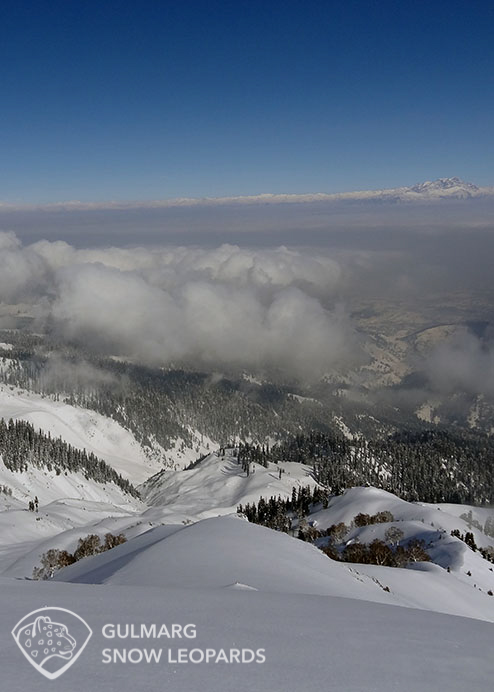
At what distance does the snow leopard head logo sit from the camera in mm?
9337

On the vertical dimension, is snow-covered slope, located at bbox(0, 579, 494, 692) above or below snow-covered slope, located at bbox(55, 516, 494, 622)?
above

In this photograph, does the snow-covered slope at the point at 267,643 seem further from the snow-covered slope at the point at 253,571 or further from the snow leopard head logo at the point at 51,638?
the snow-covered slope at the point at 253,571

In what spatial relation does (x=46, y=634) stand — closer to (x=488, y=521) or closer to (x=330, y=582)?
(x=330, y=582)

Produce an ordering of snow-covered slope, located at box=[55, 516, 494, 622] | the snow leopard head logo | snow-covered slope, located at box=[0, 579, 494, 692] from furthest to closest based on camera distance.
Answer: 1. snow-covered slope, located at box=[55, 516, 494, 622]
2. the snow leopard head logo
3. snow-covered slope, located at box=[0, 579, 494, 692]

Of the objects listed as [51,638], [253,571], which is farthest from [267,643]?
[253,571]

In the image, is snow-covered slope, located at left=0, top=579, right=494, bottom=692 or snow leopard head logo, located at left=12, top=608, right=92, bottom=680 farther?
snow leopard head logo, located at left=12, top=608, right=92, bottom=680

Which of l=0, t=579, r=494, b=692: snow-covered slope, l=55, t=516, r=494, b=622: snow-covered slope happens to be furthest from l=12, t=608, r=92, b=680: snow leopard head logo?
l=55, t=516, r=494, b=622: snow-covered slope

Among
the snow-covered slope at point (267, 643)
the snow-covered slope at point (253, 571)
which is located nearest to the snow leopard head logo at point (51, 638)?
the snow-covered slope at point (267, 643)

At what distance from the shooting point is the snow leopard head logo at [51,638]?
30.6ft

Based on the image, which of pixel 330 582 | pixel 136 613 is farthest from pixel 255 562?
pixel 136 613

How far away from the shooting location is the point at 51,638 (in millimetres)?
10789

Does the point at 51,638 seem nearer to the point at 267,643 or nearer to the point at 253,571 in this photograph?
the point at 267,643

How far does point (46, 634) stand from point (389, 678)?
27.5 ft

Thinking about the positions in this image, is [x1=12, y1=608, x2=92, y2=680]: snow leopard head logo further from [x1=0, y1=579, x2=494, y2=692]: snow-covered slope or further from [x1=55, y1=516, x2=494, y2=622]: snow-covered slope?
[x1=55, y1=516, x2=494, y2=622]: snow-covered slope
